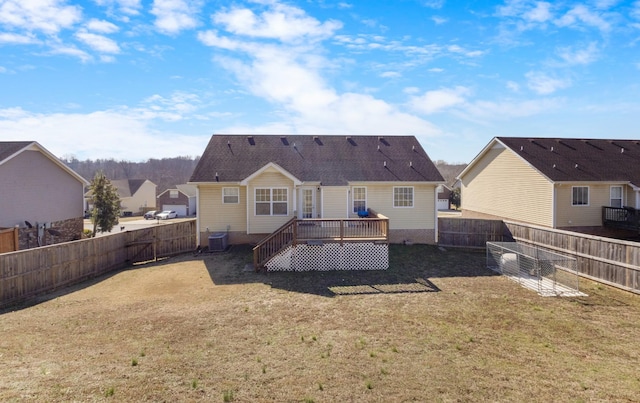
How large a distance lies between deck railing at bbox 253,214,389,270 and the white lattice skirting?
1.09 ft

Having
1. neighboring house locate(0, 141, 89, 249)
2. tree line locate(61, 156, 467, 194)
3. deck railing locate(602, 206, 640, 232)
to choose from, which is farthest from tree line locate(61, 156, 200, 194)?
deck railing locate(602, 206, 640, 232)

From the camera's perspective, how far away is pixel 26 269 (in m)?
11.3

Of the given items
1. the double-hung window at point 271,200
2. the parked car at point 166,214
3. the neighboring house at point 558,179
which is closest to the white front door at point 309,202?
the double-hung window at point 271,200

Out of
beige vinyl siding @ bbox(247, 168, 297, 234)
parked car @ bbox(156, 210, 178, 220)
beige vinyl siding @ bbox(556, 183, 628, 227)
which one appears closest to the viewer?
beige vinyl siding @ bbox(247, 168, 297, 234)

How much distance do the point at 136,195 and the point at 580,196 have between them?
2498 inches

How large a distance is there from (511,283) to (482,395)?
27.5 ft

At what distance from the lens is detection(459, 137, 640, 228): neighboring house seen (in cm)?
2061

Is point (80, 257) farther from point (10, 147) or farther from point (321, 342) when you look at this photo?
point (321, 342)

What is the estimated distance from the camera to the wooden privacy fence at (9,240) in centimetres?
1535

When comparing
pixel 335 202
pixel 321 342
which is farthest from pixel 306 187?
pixel 321 342

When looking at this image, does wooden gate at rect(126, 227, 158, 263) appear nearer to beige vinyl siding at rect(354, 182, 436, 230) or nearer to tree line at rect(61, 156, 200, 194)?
beige vinyl siding at rect(354, 182, 436, 230)

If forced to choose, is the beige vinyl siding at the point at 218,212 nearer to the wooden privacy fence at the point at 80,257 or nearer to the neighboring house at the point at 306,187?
the neighboring house at the point at 306,187

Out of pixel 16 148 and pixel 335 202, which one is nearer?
pixel 16 148

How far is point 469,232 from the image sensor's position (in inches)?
746
